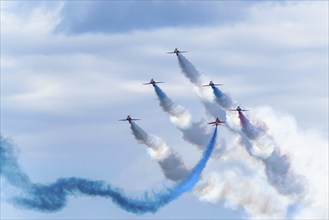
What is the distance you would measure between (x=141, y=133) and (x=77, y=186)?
50.1 feet

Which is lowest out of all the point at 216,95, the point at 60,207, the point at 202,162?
the point at 60,207

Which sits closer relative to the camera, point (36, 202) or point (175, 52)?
point (36, 202)

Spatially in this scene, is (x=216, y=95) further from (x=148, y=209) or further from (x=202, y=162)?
(x=148, y=209)

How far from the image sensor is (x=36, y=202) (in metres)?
163

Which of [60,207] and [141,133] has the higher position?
[141,133]

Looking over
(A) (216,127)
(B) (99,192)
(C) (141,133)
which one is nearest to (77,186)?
(B) (99,192)

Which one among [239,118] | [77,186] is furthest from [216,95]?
[77,186]

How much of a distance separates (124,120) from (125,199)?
508 inches

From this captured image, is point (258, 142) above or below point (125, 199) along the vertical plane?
above

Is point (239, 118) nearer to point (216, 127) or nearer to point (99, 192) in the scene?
point (216, 127)

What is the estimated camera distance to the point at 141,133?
6929 inches

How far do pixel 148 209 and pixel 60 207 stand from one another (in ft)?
48.9

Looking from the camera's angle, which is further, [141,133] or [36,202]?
[141,133]

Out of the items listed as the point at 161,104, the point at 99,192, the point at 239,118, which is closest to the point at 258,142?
the point at 239,118
